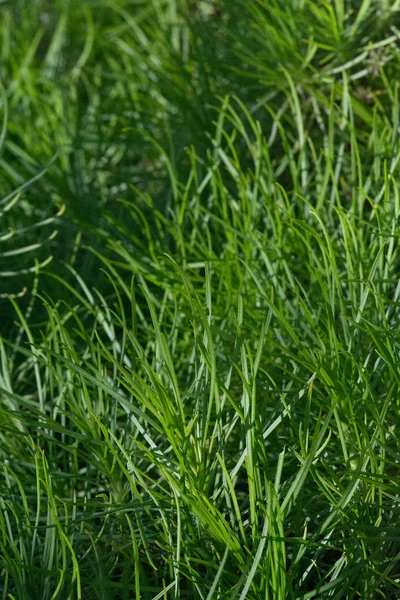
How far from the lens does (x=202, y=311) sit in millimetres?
469

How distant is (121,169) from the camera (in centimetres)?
90

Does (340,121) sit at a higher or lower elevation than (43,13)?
lower

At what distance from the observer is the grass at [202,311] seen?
0.46 metres

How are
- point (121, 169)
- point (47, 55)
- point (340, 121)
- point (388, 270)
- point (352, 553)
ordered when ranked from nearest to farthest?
1. point (352, 553)
2. point (388, 270)
3. point (340, 121)
4. point (121, 169)
5. point (47, 55)

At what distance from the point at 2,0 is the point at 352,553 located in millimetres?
1069

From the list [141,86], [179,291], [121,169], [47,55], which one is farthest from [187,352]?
[47,55]

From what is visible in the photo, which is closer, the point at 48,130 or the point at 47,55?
the point at 48,130

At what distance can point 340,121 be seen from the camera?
74cm

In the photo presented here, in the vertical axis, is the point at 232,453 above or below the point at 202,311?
below

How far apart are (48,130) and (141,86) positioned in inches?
5.2

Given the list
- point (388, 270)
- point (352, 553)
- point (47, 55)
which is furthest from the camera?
point (47, 55)

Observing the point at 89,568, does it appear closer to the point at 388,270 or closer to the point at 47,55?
the point at 388,270

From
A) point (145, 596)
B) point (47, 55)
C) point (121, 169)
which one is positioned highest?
point (47, 55)

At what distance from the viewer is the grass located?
456 mm
